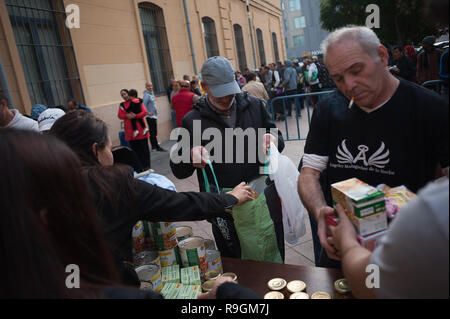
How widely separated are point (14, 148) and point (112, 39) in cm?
895

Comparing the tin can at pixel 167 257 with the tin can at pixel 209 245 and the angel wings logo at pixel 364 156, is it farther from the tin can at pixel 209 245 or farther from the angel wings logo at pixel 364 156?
the angel wings logo at pixel 364 156

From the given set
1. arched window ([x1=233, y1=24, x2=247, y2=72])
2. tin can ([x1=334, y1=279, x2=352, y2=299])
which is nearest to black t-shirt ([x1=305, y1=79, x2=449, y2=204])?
tin can ([x1=334, y1=279, x2=352, y2=299])

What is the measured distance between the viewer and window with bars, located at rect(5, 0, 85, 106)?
21.6ft

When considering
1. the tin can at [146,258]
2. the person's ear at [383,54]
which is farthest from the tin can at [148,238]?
the person's ear at [383,54]

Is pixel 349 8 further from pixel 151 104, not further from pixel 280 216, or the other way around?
pixel 280 216

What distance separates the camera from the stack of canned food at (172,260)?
1566 millimetres

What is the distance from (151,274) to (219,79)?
135 centimetres

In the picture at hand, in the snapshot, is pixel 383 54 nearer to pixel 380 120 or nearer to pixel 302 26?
pixel 380 120

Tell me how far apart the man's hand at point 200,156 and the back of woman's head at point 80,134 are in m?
0.68

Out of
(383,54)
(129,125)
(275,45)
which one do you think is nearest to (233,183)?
(383,54)

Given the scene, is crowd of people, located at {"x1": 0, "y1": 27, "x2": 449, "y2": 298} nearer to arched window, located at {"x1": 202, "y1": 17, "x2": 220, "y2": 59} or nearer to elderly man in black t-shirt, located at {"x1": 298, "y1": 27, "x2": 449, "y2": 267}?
elderly man in black t-shirt, located at {"x1": 298, "y1": 27, "x2": 449, "y2": 267}

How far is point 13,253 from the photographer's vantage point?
2.63ft

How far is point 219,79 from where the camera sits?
2.28 m

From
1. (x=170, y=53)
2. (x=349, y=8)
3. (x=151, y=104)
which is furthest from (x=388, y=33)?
(x=151, y=104)
